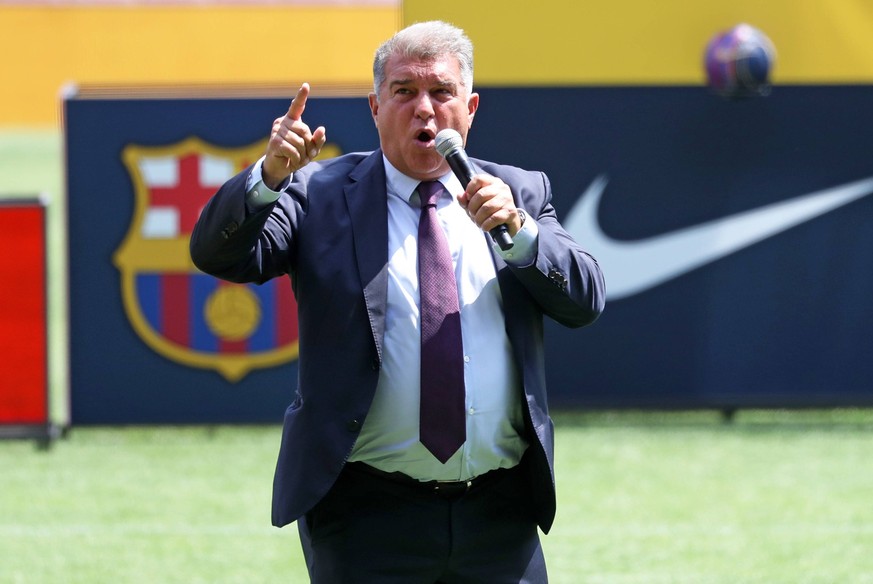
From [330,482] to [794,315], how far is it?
6061mm

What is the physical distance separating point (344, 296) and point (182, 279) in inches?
207

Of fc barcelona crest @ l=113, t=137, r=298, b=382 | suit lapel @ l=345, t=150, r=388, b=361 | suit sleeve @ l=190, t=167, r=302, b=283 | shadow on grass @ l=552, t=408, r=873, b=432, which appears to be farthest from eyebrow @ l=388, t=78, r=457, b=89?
shadow on grass @ l=552, t=408, r=873, b=432

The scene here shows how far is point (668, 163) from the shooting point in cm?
884

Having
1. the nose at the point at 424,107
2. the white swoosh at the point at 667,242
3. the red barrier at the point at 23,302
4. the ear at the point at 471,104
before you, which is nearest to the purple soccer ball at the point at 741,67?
the white swoosh at the point at 667,242

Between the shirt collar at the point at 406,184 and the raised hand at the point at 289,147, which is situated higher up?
the raised hand at the point at 289,147

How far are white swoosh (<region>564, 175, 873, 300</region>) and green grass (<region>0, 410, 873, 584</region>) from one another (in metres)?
0.92

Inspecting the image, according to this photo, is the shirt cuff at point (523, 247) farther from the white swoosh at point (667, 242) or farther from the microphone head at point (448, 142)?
the white swoosh at point (667, 242)

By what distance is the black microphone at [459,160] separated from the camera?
3.10 metres

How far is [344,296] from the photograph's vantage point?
3.38m

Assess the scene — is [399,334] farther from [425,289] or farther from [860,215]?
[860,215]

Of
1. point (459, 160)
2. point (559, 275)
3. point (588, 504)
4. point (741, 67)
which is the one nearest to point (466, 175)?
point (459, 160)

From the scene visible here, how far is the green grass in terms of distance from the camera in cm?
625

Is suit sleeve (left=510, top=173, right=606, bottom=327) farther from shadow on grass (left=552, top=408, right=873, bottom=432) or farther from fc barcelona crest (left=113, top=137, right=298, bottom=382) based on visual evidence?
shadow on grass (left=552, top=408, right=873, bottom=432)

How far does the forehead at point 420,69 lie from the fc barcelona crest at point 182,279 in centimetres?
515
